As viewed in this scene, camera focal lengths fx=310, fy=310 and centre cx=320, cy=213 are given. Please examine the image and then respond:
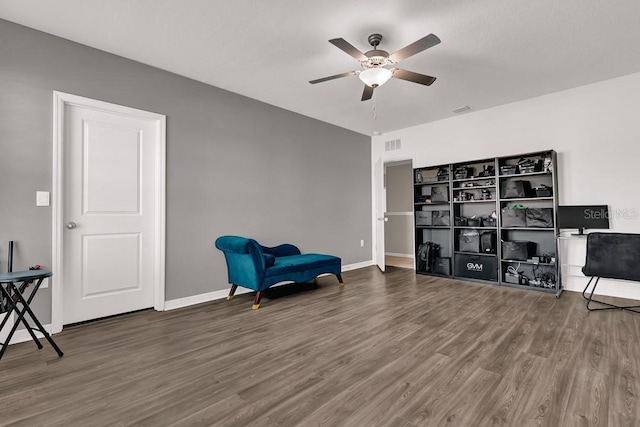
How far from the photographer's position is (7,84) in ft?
8.50

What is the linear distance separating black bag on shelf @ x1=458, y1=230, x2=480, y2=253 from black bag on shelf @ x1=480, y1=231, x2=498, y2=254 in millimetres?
67

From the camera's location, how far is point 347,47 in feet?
8.11

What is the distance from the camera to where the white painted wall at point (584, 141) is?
146 inches

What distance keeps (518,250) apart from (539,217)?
1.67 ft

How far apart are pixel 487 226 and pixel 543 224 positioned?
68 cm

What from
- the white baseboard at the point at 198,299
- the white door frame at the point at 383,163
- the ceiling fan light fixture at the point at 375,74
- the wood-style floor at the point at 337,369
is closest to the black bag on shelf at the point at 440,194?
the white door frame at the point at 383,163

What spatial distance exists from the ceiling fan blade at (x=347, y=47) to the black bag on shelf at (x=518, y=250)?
10.7ft

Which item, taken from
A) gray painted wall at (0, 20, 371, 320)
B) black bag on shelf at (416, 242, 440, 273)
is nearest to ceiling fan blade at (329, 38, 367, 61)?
gray painted wall at (0, 20, 371, 320)

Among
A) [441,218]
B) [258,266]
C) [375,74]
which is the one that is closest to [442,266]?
[441,218]

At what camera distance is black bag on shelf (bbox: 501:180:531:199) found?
14.0ft

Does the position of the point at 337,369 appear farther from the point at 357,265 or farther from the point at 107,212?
the point at 357,265

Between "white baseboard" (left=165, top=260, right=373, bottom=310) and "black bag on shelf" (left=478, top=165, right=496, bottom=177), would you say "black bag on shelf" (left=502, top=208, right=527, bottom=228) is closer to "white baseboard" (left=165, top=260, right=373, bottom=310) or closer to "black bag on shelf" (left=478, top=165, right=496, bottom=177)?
"black bag on shelf" (left=478, top=165, right=496, bottom=177)

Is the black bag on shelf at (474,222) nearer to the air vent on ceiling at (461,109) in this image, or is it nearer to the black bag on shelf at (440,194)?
the black bag on shelf at (440,194)

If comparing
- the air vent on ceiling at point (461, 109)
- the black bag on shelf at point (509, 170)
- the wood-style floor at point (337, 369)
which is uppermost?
the air vent on ceiling at point (461, 109)
